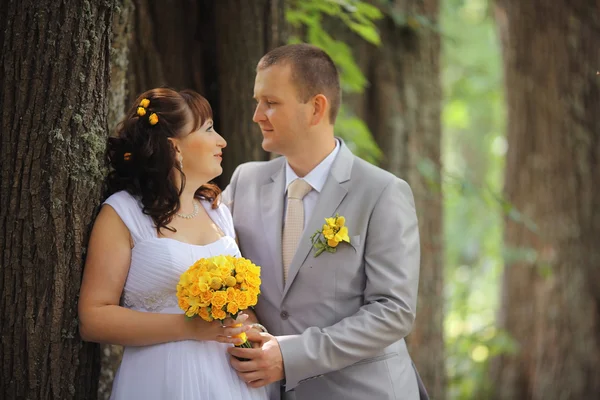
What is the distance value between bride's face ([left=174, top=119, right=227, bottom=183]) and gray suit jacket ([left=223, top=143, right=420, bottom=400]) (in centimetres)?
40

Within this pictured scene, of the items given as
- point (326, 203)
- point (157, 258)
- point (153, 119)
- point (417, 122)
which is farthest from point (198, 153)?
point (417, 122)

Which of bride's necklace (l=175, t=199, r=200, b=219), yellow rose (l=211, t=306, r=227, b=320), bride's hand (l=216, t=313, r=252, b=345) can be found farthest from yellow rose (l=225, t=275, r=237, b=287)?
bride's necklace (l=175, t=199, r=200, b=219)

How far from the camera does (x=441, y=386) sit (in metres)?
6.28

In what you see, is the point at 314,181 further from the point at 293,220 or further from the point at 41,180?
the point at 41,180

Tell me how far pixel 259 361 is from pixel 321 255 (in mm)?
564

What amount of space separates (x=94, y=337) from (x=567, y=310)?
6.25 m

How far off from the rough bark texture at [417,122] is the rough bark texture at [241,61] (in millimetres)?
1934

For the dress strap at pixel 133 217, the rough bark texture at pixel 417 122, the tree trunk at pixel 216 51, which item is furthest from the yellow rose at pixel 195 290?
the rough bark texture at pixel 417 122

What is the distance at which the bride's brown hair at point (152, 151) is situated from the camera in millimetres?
3143

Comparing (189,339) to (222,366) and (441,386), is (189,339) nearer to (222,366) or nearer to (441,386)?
(222,366)

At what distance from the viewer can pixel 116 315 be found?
9.46ft

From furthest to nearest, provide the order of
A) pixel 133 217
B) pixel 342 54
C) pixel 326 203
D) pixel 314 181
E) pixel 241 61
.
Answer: pixel 342 54, pixel 241 61, pixel 314 181, pixel 326 203, pixel 133 217

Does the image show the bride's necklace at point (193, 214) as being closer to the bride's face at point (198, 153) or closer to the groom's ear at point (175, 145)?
the bride's face at point (198, 153)

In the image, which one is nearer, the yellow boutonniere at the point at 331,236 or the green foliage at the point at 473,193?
the yellow boutonniere at the point at 331,236
